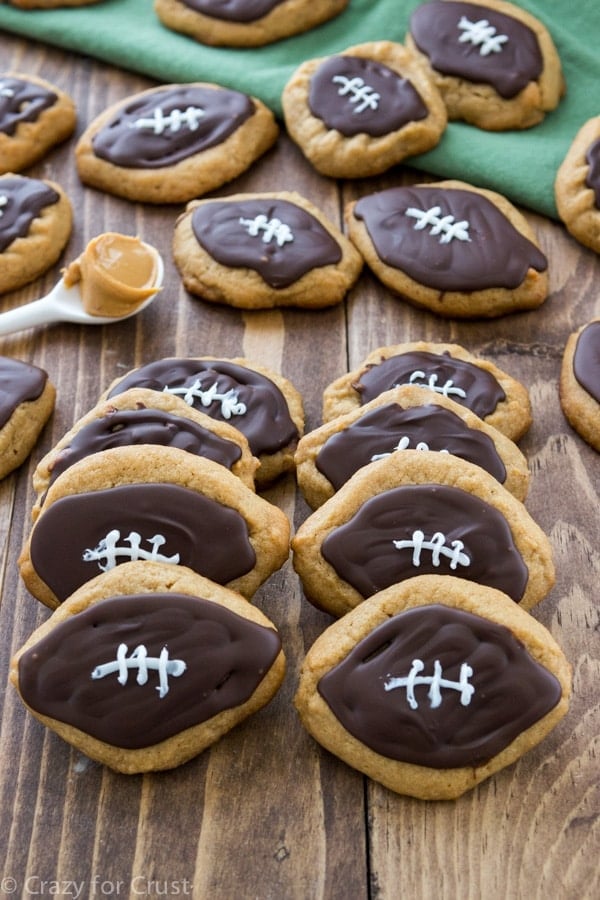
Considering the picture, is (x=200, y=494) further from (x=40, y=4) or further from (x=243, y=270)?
(x=40, y=4)

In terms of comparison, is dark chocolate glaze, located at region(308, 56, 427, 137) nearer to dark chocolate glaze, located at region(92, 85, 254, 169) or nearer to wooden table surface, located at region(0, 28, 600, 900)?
dark chocolate glaze, located at region(92, 85, 254, 169)

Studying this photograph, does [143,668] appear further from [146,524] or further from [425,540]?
[425,540]

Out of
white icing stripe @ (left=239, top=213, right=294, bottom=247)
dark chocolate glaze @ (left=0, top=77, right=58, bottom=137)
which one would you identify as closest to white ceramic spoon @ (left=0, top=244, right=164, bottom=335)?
white icing stripe @ (left=239, top=213, right=294, bottom=247)

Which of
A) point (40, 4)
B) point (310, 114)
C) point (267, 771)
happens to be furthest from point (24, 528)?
point (40, 4)

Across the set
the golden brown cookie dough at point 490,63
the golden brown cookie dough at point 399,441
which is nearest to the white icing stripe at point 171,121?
the golden brown cookie dough at point 490,63

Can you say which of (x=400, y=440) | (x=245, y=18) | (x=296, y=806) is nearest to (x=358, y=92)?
(x=245, y=18)
